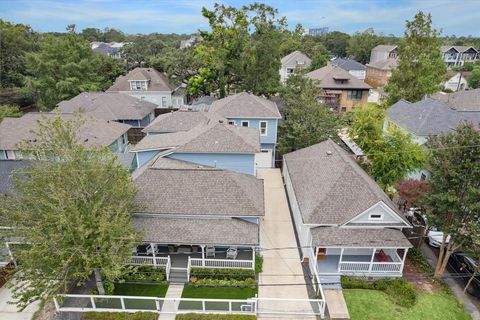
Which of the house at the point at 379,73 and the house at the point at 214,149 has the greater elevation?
the house at the point at 379,73

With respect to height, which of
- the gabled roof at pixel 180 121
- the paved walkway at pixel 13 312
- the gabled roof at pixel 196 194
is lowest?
the paved walkway at pixel 13 312

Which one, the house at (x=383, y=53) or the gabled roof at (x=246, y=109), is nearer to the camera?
the gabled roof at (x=246, y=109)

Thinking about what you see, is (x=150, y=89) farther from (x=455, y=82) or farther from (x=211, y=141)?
(x=455, y=82)

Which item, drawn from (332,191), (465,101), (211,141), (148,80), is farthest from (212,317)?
(465,101)

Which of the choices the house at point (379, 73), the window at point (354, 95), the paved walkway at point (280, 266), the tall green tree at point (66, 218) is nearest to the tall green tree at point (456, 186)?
the paved walkway at point (280, 266)

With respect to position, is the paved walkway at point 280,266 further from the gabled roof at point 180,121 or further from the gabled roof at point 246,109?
the gabled roof at point 180,121

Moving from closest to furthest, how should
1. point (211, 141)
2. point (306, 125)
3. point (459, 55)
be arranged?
1. point (211, 141)
2. point (306, 125)
3. point (459, 55)

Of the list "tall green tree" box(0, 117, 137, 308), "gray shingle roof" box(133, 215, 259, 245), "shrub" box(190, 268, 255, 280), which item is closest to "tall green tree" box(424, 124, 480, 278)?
"gray shingle roof" box(133, 215, 259, 245)
